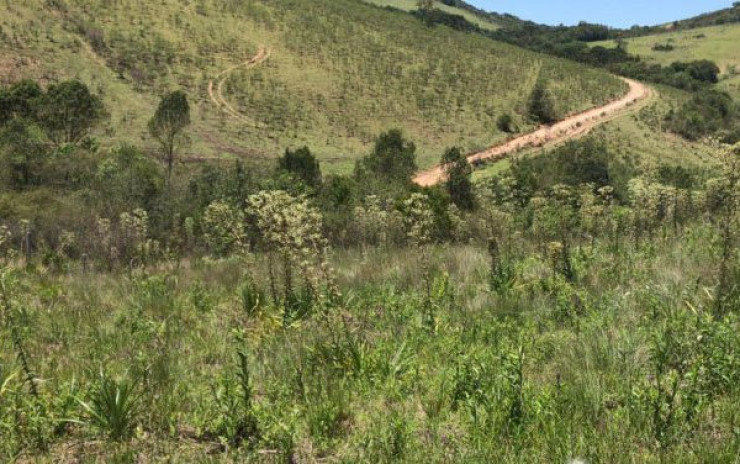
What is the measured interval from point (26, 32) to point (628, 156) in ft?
145

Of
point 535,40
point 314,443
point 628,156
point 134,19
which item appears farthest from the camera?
point 535,40

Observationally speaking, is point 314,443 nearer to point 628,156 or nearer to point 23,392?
point 23,392

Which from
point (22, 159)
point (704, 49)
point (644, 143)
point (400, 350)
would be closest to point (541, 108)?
point (644, 143)

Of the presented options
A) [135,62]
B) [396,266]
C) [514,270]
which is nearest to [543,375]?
[514,270]

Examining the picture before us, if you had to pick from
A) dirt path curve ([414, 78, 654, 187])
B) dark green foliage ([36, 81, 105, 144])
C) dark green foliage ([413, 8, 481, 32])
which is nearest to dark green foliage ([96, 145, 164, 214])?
dark green foliage ([36, 81, 105, 144])

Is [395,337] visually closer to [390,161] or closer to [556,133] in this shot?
[390,161]

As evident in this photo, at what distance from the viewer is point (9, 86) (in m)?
37.1

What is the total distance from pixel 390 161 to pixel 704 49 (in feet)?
278

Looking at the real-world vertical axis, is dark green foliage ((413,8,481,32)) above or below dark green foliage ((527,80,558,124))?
above

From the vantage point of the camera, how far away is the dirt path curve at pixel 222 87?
4381 cm

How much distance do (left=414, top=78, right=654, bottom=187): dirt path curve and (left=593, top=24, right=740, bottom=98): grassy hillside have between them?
2372cm

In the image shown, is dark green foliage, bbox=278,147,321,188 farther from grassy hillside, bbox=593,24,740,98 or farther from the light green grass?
grassy hillside, bbox=593,24,740,98

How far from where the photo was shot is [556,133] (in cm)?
4788

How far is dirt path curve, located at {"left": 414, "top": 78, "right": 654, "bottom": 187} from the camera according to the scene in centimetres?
3872
